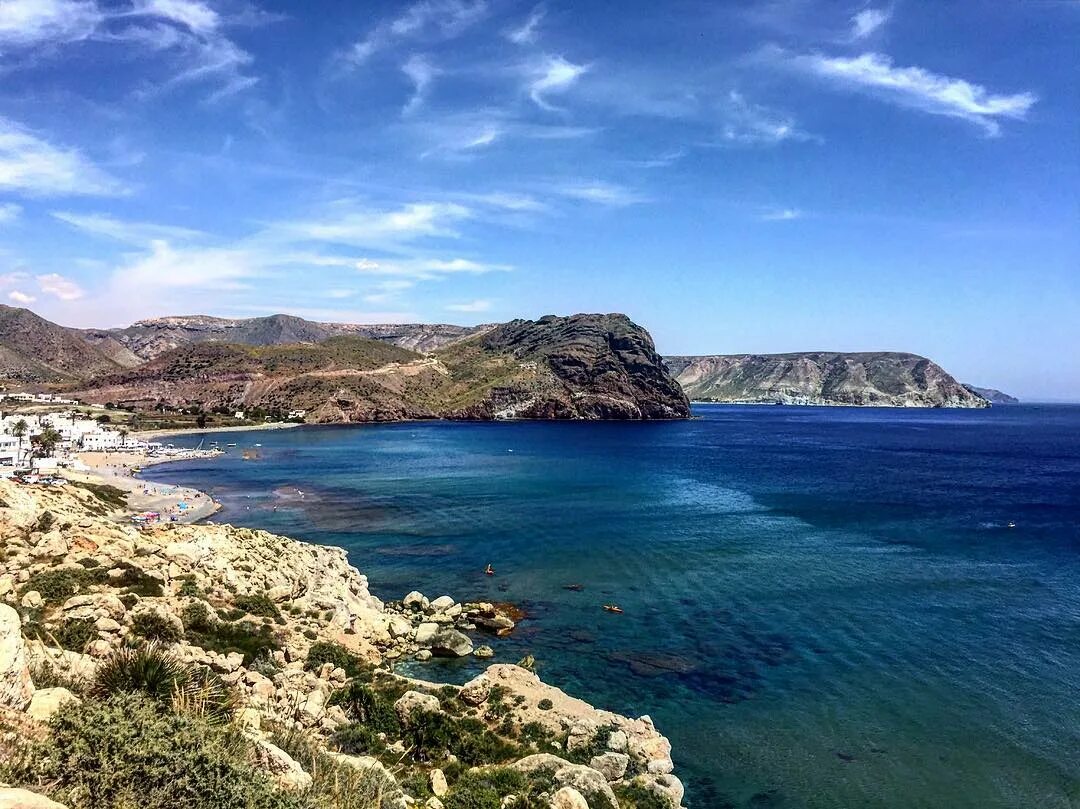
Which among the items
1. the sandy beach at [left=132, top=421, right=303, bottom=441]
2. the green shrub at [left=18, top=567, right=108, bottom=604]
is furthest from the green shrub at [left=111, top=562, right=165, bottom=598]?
the sandy beach at [left=132, top=421, right=303, bottom=441]

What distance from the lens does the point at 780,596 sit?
1742 inches

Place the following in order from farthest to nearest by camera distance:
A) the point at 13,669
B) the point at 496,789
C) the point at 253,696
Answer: the point at 253,696 < the point at 496,789 < the point at 13,669

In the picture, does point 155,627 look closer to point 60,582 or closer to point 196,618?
point 196,618

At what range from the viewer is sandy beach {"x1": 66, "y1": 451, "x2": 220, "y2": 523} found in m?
68.2

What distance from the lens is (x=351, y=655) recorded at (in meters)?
29.1

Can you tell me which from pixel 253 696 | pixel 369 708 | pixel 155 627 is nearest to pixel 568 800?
pixel 369 708

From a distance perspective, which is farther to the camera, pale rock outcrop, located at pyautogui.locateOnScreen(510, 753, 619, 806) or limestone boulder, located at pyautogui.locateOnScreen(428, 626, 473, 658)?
limestone boulder, located at pyautogui.locateOnScreen(428, 626, 473, 658)

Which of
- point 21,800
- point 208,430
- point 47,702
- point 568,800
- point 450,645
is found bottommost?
point 450,645

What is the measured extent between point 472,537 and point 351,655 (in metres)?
32.4

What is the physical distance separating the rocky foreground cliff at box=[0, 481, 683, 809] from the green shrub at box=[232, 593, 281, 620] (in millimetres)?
99

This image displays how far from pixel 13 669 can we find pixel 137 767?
292 cm

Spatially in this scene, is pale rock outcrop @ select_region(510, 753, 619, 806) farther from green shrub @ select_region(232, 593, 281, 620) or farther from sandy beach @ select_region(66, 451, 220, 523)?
sandy beach @ select_region(66, 451, 220, 523)

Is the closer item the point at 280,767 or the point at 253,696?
the point at 280,767

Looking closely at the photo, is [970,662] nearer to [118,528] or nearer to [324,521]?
[118,528]
